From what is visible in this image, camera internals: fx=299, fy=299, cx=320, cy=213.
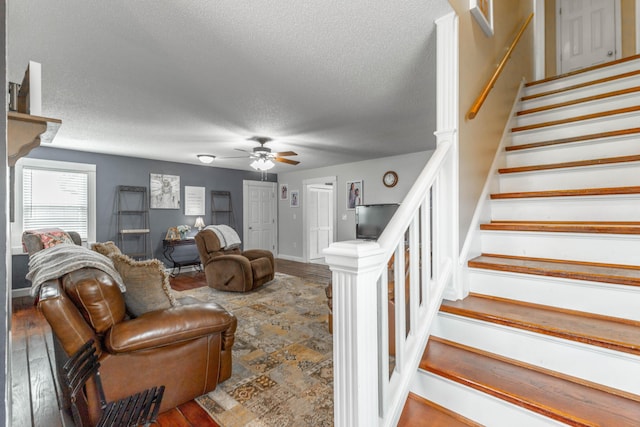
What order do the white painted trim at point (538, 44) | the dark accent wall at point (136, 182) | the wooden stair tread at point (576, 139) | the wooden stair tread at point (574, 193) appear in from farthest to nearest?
the dark accent wall at point (136, 182), the white painted trim at point (538, 44), the wooden stair tread at point (576, 139), the wooden stair tread at point (574, 193)

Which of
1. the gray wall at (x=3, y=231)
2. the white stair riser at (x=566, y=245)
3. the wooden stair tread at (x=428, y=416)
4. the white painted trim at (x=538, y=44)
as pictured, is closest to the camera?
the gray wall at (x=3, y=231)

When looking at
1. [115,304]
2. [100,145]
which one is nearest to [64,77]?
[115,304]

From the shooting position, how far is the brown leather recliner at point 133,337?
59.9 inches

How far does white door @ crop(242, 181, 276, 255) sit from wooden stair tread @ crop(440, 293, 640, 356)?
6.26m

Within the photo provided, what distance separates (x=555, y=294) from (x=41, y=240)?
14.8 feet

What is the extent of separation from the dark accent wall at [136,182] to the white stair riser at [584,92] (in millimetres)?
5932

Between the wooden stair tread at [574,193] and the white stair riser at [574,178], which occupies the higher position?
the white stair riser at [574,178]

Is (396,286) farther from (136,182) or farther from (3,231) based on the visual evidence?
(136,182)

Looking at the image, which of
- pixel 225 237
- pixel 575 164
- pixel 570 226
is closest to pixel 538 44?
pixel 575 164

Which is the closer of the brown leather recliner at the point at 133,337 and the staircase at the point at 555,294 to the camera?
the staircase at the point at 555,294

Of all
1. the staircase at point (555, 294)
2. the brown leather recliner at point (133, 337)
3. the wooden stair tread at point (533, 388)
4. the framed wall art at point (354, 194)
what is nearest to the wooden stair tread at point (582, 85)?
the staircase at point (555, 294)

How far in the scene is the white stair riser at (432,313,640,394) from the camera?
1111 millimetres

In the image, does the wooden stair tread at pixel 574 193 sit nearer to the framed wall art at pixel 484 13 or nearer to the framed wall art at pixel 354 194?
the framed wall art at pixel 484 13

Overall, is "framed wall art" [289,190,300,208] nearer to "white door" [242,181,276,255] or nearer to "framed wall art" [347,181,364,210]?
"white door" [242,181,276,255]
